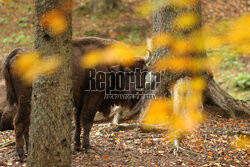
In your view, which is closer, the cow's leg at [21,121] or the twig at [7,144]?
the cow's leg at [21,121]

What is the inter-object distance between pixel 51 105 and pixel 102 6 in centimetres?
1635

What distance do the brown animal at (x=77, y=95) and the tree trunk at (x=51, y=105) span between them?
157 centimetres

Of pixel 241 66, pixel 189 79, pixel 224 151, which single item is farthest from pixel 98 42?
pixel 241 66

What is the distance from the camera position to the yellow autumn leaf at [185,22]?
7.57m

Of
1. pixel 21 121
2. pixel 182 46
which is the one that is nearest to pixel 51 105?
pixel 21 121

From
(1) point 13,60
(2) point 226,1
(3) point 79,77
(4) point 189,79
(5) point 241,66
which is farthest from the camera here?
(2) point 226,1

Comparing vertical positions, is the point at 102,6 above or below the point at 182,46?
above

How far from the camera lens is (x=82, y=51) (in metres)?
6.54

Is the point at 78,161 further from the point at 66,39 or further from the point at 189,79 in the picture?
the point at 189,79

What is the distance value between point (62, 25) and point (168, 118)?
457 cm

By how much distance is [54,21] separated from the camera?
4.08 metres

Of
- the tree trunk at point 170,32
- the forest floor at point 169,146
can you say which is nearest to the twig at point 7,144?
the forest floor at point 169,146

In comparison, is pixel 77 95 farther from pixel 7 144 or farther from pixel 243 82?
pixel 243 82

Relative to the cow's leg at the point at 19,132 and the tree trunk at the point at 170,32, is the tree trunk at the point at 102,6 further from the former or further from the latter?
the cow's leg at the point at 19,132
